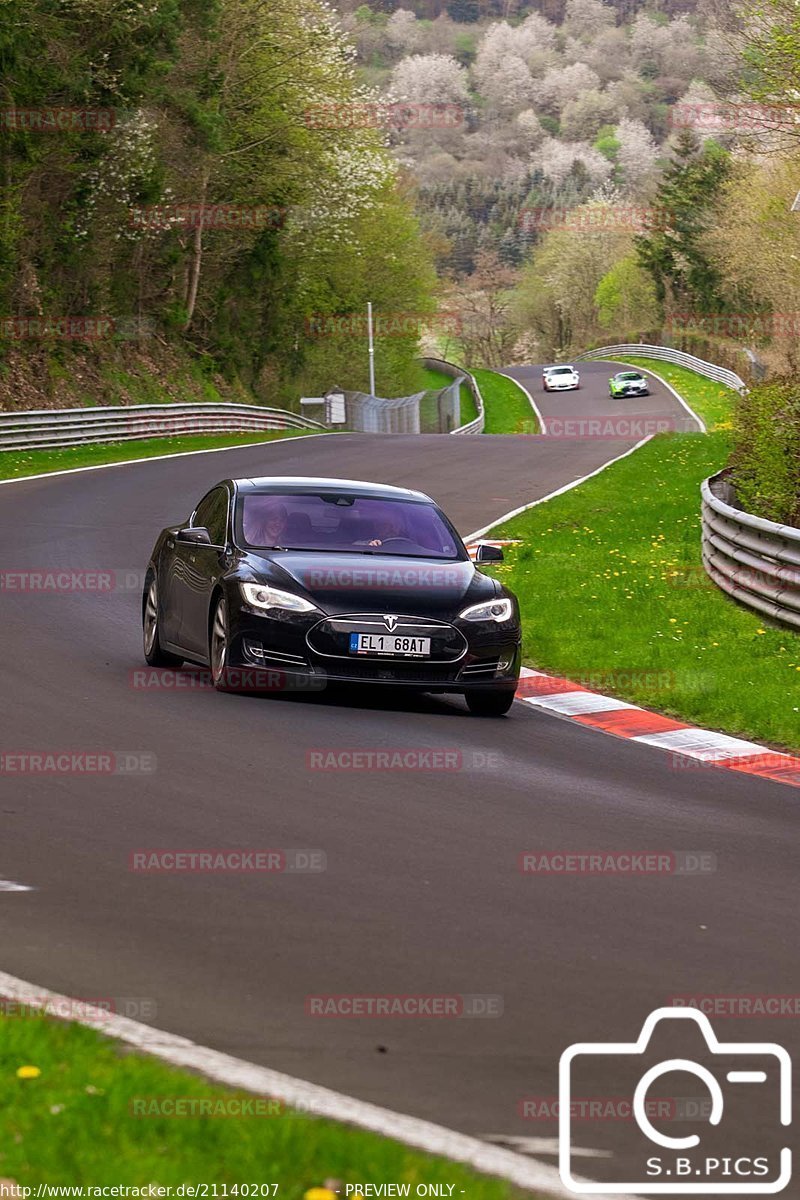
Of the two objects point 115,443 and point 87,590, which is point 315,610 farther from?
point 115,443

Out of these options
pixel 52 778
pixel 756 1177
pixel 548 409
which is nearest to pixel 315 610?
pixel 52 778

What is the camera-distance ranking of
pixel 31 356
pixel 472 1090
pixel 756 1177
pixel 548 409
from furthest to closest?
1. pixel 548 409
2. pixel 31 356
3. pixel 472 1090
4. pixel 756 1177

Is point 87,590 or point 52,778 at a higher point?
point 52,778

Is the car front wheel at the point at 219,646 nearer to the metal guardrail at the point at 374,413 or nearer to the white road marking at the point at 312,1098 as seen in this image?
the white road marking at the point at 312,1098

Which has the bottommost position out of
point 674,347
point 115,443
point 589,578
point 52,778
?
point 674,347

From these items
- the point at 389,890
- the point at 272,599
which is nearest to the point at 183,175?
the point at 272,599

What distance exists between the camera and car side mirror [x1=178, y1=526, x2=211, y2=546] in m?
12.6

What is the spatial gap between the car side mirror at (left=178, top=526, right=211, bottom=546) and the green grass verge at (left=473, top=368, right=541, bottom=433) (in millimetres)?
63001

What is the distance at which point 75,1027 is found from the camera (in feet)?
15.9

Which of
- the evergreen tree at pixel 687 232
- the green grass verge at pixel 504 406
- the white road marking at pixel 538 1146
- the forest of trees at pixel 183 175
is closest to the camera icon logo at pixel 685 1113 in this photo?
the white road marking at pixel 538 1146

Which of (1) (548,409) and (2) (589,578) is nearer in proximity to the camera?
(2) (589,578)

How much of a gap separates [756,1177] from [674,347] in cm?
10945

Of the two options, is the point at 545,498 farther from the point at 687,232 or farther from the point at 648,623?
the point at 687,232

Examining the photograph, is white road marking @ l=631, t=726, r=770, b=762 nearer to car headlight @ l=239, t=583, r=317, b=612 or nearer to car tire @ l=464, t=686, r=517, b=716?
car tire @ l=464, t=686, r=517, b=716
